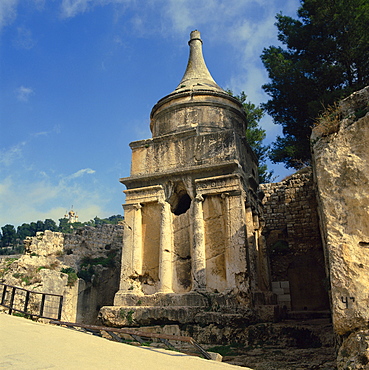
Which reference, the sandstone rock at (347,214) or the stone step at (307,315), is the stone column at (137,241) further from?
the sandstone rock at (347,214)

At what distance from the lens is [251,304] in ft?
30.2

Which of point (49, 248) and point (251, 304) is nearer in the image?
point (251, 304)

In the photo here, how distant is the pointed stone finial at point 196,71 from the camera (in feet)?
43.0

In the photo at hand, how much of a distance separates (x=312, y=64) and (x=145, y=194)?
28.3 feet

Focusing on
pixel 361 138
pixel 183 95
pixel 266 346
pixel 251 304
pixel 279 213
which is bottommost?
pixel 266 346

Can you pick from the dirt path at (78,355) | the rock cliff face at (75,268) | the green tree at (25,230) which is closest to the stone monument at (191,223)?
the dirt path at (78,355)

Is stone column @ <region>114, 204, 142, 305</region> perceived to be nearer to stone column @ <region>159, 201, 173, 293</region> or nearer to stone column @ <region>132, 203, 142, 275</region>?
stone column @ <region>132, 203, 142, 275</region>

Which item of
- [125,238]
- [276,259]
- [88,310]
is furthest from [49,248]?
[276,259]

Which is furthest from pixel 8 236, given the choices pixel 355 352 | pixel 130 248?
pixel 355 352

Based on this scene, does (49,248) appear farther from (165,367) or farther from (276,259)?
(165,367)

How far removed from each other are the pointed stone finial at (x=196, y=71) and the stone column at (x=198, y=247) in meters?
4.55

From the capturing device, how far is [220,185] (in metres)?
10.3

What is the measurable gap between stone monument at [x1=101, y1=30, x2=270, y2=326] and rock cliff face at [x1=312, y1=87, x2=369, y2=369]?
4501 mm

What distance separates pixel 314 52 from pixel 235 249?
9627 millimetres
